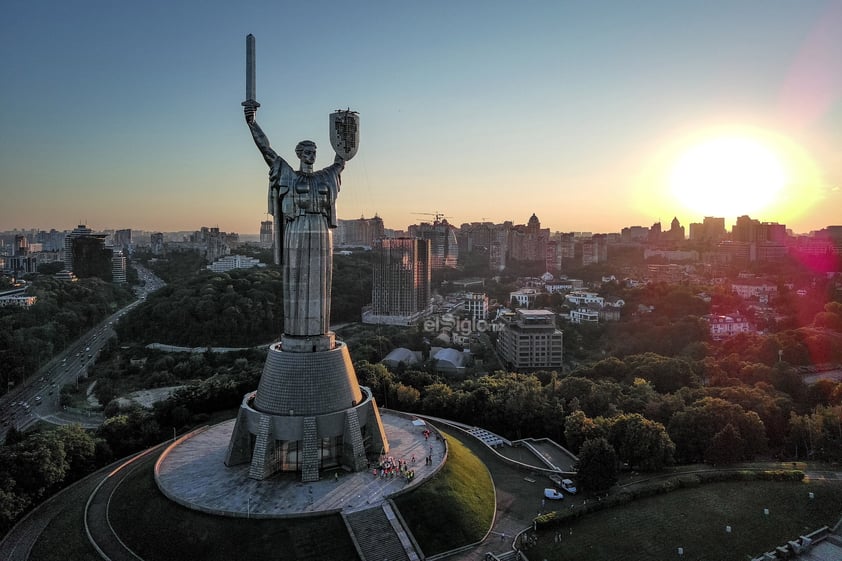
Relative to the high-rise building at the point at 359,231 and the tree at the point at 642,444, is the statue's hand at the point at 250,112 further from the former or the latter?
the high-rise building at the point at 359,231

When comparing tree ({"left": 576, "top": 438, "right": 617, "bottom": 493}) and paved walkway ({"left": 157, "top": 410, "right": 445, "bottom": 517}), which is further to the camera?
tree ({"left": 576, "top": 438, "right": 617, "bottom": 493})

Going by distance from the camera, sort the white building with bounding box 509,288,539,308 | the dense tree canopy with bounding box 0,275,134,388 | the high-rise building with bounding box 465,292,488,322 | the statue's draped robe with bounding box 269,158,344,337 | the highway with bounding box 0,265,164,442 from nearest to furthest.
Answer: the statue's draped robe with bounding box 269,158,344,337
the highway with bounding box 0,265,164,442
the dense tree canopy with bounding box 0,275,134,388
the high-rise building with bounding box 465,292,488,322
the white building with bounding box 509,288,539,308

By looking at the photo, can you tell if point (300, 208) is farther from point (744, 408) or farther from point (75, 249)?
point (75, 249)

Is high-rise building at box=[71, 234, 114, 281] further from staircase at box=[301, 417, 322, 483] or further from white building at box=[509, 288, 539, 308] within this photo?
staircase at box=[301, 417, 322, 483]

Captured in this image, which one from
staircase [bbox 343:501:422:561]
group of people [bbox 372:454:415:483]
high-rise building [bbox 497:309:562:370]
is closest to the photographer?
staircase [bbox 343:501:422:561]

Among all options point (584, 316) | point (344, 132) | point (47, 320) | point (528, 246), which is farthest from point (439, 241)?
point (344, 132)

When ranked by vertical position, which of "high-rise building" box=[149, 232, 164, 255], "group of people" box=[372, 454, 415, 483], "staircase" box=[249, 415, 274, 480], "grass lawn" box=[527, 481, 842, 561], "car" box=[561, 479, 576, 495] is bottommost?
"grass lawn" box=[527, 481, 842, 561]

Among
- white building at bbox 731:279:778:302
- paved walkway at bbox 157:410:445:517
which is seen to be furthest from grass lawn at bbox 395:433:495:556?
white building at bbox 731:279:778:302

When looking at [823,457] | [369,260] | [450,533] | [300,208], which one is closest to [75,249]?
[369,260]
